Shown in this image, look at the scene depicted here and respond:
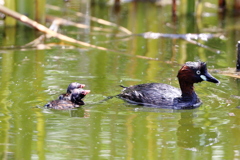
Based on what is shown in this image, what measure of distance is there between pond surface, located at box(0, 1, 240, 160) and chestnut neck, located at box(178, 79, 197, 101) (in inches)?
7.3

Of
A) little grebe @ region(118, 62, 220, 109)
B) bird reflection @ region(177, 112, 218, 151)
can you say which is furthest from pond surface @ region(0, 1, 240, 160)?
little grebe @ region(118, 62, 220, 109)

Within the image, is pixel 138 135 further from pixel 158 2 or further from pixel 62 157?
pixel 158 2

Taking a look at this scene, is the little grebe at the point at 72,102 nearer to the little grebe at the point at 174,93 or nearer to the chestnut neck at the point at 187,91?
the little grebe at the point at 174,93

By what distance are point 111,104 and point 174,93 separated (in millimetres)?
884

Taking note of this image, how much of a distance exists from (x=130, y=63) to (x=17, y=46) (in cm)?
243

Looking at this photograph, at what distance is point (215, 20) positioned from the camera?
45.2 feet

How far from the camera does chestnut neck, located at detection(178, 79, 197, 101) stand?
707 centimetres

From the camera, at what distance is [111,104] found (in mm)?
6988

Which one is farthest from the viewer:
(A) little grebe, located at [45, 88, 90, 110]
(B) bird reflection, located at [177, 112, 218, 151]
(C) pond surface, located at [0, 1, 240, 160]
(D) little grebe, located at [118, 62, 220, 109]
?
(D) little grebe, located at [118, 62, 220, 109]

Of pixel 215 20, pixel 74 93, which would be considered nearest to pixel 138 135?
pixel 74 93

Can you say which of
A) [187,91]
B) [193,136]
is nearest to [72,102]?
[187,91]

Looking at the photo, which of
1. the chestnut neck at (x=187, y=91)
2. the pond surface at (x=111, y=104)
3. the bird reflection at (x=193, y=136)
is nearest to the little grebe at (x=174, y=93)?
the chestnut neck at (x=187, y=91)

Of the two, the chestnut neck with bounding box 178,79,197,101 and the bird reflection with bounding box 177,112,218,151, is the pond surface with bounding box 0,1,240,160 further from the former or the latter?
the chestnut neck with bounding box 178,79,197,101

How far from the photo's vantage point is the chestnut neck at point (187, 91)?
707 centimetres
